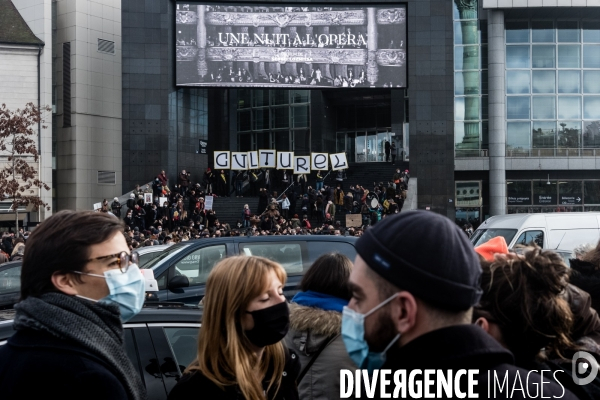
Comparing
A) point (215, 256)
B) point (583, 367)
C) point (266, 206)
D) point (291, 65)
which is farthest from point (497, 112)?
point (583, 367)

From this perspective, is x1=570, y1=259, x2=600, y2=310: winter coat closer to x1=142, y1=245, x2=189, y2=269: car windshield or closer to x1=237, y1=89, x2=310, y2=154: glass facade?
x1=142, y1=245, x2=189, y2=269: car windshield

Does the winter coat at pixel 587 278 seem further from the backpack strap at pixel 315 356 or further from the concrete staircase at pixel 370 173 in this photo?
the concrete staircase at pixel 370 173

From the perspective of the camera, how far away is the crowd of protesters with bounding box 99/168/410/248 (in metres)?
31.7

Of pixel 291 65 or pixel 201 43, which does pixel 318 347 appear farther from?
pixel 201 43

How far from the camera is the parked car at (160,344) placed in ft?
14.6

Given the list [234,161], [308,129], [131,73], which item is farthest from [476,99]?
[131,73]

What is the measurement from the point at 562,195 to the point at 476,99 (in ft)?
26.9

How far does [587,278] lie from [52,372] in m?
3.10

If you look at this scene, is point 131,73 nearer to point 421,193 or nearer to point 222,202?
point 222,202

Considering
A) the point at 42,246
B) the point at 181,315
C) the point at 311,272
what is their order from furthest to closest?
the point at 181,315
the point at 311,272
the point at 42,246

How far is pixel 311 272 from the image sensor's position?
4.18 meters

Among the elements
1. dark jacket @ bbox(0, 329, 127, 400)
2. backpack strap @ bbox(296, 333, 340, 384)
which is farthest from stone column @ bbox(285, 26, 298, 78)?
dark jacket @ bbox(0, 329, 127, 400)

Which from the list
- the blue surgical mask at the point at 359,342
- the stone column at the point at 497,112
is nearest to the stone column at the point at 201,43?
the stone column at the point at 497,112

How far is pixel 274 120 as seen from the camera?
55500 millimetres
